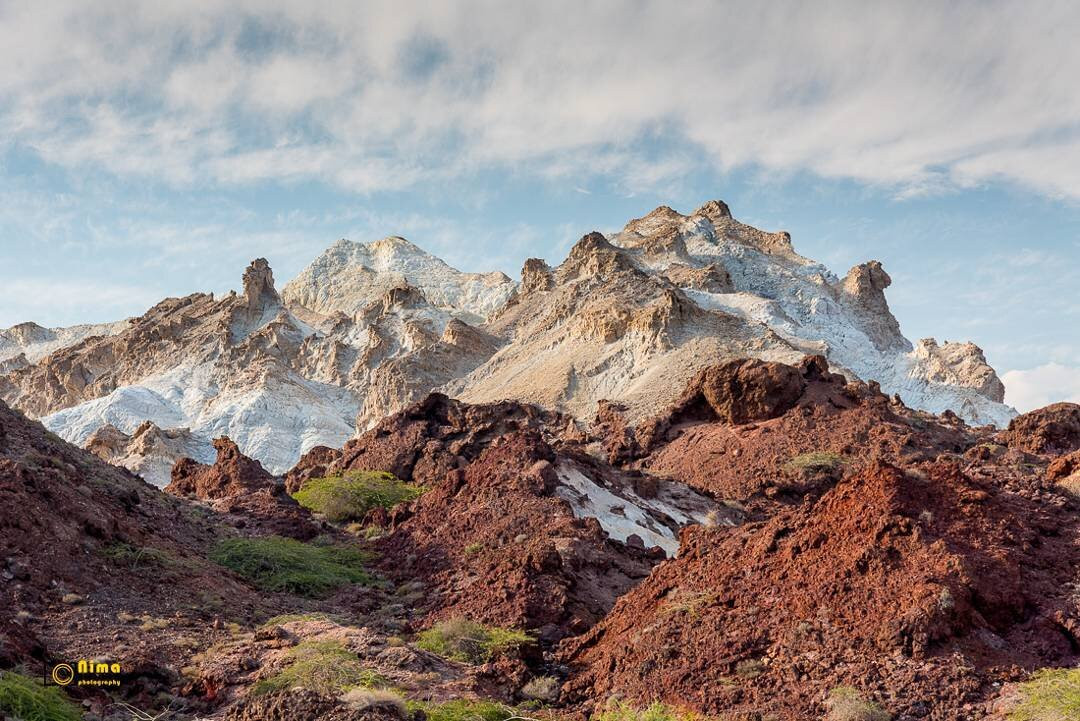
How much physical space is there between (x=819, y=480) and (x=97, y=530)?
2221 cm

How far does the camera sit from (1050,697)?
846 centimetres

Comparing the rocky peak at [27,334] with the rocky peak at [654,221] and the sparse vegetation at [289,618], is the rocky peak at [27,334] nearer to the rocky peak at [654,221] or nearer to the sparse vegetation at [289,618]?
the rocky peak at [654,221]

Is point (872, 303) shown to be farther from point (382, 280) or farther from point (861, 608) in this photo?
point (861, 608)

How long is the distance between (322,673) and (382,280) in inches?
4163

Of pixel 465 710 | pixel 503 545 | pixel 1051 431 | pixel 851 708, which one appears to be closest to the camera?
pixel 851 708

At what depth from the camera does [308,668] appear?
1013cm

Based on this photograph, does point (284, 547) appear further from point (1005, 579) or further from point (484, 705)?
point (1005, 579)

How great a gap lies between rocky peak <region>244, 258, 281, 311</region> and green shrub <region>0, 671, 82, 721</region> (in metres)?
78.4

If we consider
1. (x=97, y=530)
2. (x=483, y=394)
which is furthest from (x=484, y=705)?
(x=483, y=394)

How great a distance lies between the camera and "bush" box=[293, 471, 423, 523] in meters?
24.6

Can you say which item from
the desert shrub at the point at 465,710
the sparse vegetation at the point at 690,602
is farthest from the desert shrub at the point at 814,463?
the desert shrub at the point at 465,710

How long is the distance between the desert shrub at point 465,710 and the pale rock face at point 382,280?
9144cm

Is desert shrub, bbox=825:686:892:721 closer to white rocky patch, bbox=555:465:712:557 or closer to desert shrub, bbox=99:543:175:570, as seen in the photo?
desert shrub, bbox=99:543:175:570

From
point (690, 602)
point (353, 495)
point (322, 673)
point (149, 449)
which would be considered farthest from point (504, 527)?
point (149, 449)
